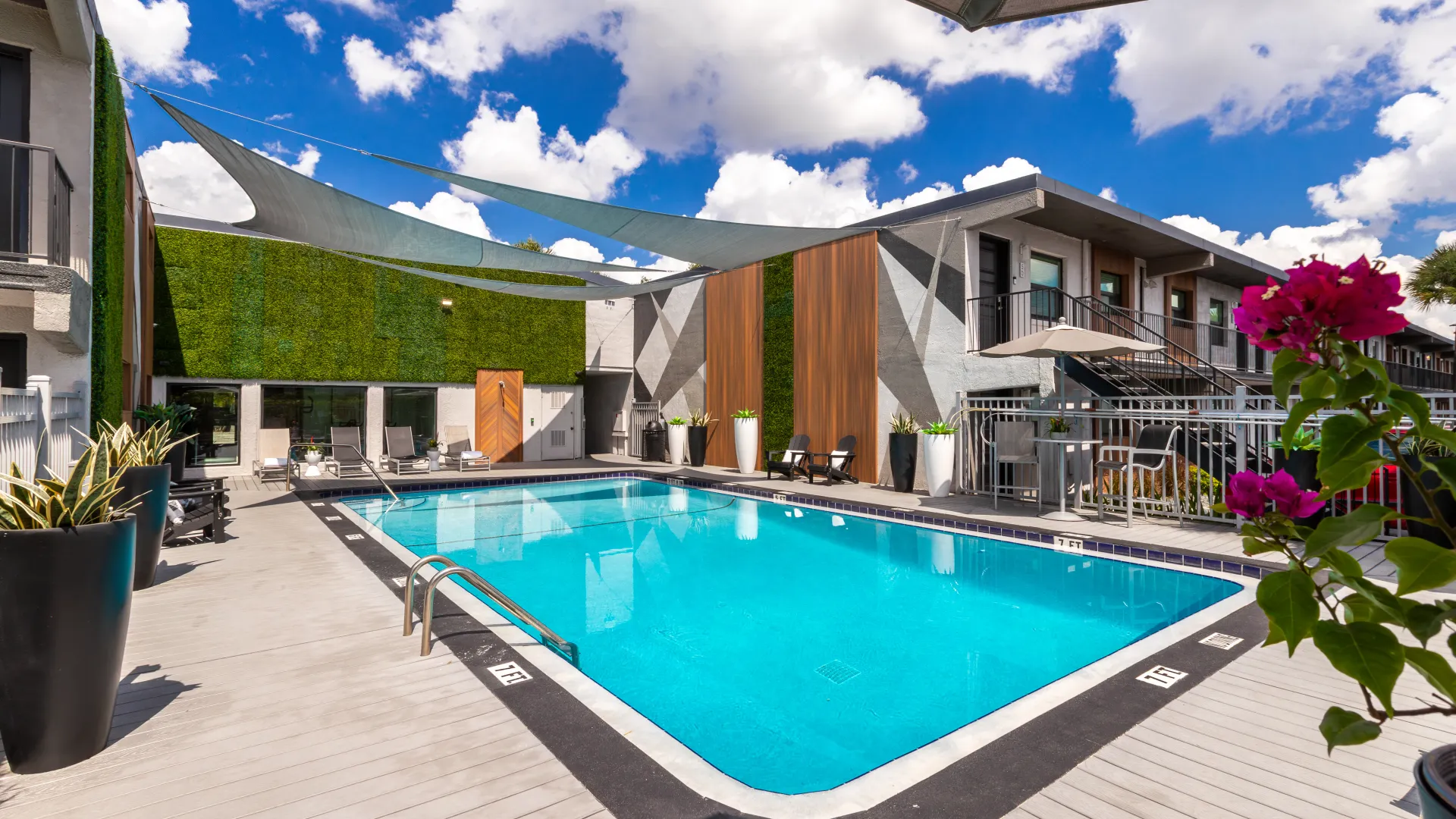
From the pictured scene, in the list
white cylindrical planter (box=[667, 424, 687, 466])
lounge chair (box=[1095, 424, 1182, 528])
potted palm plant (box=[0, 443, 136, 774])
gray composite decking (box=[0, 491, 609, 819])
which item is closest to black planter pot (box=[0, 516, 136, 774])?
potted palm plant (box=[0, 443, 136, 774])

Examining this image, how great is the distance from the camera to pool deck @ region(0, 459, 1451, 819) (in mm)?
2078

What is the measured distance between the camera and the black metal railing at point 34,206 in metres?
5.00

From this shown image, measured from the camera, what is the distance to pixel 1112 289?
1359 cm

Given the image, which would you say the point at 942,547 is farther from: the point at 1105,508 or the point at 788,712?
the point at 788,712

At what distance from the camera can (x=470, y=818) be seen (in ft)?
6.60

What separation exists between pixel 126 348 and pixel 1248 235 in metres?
40.3

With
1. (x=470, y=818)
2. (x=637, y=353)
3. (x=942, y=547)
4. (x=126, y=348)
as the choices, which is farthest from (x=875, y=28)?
(x=637, y=353)

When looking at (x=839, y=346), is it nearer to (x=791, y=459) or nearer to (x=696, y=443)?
(x=791, y=459)

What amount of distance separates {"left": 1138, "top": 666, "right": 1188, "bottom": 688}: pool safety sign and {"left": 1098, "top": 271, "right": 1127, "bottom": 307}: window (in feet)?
38.6

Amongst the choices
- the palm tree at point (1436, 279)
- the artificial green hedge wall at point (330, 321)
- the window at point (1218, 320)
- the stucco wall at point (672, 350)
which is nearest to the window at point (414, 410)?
the artificial green hedge wall at point (330, 321)

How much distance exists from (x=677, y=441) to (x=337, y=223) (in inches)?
329

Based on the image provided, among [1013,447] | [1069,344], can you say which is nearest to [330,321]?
[1013,447]

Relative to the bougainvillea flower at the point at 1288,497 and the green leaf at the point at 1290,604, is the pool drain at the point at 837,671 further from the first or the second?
the green leaf at the point at 1290,604

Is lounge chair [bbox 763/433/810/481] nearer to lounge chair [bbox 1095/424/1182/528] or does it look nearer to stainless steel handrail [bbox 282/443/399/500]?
lounge chair [bbox 1095/424/1182/528]
